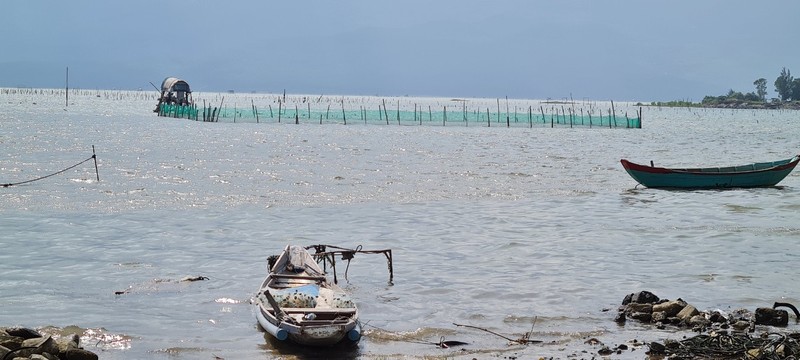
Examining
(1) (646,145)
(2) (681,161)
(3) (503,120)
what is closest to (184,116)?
(3) (503,120)

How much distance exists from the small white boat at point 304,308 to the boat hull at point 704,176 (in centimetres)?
1718

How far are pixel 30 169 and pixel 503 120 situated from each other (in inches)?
2172

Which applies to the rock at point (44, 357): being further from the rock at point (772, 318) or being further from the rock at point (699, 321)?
the rock at point (772, 318)

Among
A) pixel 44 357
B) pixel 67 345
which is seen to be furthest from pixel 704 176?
pixel 44 357

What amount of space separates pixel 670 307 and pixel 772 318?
1258 mm

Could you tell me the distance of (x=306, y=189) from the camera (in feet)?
85.5

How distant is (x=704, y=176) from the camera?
2620 centimetres

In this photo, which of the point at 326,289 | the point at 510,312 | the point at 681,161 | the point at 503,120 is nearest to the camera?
the point at 326,289

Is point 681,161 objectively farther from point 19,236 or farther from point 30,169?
point 19,236

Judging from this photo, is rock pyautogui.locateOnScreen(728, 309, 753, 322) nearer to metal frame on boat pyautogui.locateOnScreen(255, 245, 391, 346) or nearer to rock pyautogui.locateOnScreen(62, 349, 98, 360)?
metal frame on boat pyautogui.locateOnScreen(255, 245, 391, 346)

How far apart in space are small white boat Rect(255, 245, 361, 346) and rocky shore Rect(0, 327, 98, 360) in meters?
2.08

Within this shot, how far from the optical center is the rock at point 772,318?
1076 cm

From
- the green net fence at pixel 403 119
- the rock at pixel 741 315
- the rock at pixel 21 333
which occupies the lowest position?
the rock at pixel 741 315

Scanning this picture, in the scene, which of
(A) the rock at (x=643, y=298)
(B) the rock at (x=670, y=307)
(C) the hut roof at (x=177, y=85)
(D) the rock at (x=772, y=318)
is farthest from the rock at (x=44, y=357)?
(C) the hut roof at (x=177, y=85)
